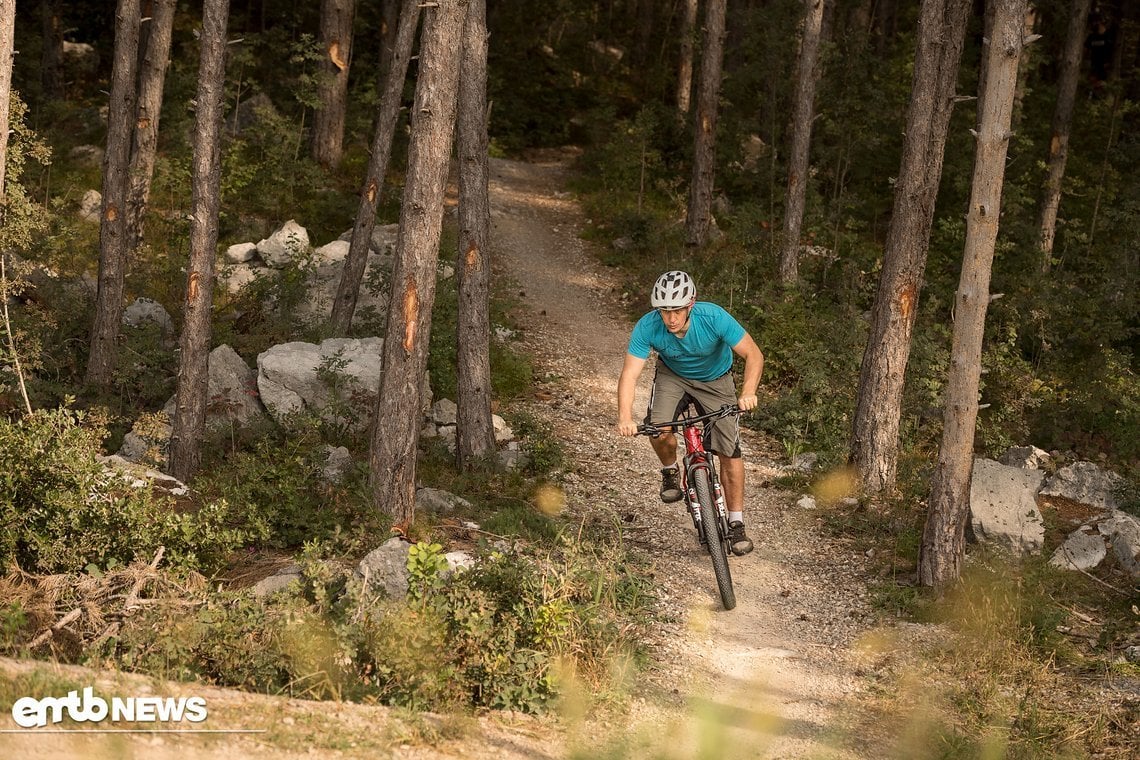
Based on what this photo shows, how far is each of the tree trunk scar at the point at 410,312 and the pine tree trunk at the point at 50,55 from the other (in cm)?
2046

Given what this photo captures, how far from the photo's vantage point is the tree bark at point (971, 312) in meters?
8.21

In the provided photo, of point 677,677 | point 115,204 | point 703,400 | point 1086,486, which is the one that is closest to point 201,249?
point 115,204

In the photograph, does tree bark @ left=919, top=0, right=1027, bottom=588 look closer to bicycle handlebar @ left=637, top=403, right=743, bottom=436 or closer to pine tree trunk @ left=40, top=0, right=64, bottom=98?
bicycle handlebar @ left=637, top=403, right=743, bottom=436

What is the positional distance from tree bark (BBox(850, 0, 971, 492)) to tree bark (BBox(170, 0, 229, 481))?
7.02 m

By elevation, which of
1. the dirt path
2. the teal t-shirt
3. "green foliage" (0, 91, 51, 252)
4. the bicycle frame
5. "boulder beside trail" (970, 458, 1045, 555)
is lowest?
the dirt path

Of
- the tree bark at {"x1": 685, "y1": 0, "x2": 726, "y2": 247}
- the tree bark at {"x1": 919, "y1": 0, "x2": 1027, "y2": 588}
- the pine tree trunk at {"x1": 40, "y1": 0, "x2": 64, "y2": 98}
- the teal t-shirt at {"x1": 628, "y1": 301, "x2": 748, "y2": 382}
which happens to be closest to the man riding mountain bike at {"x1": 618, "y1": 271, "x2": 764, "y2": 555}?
the teal t-shirt at {"x1": 628, "y1": 301, "x2": 748, "y2": 382}

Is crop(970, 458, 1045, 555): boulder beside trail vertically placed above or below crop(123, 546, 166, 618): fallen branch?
above

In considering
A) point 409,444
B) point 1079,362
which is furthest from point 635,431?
point 1079,362

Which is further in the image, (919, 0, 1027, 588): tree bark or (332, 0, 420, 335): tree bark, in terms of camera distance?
(332, 0, 420, 335): tree bark

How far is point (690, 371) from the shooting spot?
27.6ft

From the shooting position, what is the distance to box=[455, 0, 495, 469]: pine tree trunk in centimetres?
1105

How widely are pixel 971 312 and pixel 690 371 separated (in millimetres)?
2306

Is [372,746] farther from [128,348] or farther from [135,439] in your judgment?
[128,348]

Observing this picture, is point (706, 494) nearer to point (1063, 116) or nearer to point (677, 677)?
point (677, 677)
